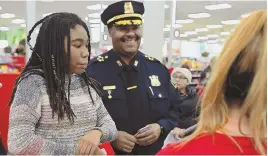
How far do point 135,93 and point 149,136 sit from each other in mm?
232

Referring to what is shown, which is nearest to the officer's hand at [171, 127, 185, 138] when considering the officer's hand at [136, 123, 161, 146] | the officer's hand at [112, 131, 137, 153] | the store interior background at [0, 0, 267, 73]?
the officer's hand at [136, 123, 161, 146]

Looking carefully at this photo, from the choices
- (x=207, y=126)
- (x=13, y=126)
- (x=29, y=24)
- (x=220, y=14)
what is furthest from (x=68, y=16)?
(x=220, y=14)

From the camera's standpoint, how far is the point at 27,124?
1183 mm

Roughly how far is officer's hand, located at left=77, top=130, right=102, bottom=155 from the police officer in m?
0.49

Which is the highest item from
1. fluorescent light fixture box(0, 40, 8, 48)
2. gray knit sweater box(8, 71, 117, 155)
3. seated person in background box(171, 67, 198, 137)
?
fluorescent light fixture box(0, 40, 8, 48)

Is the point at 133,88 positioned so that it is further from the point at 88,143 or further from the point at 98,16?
the point at 98,16

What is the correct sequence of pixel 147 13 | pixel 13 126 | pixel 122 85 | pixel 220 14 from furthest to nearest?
pixel 220 14 < pixel 147 13 < pixel 122 85 < pixel 13 126

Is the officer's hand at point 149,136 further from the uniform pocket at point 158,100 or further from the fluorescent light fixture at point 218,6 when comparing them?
the fluorescent light fixture at point 218,6

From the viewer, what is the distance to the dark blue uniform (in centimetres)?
187

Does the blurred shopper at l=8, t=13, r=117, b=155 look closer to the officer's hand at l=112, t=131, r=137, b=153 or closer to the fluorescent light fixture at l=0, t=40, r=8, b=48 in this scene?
the officer's hand at l=112, t=131, r=137, b=153

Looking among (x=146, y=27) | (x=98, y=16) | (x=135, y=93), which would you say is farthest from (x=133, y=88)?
(x=98, y=16)

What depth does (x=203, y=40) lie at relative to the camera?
26.2m

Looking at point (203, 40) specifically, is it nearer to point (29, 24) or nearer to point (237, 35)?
point (29, 24)

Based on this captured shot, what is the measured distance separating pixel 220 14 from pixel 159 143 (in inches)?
472
